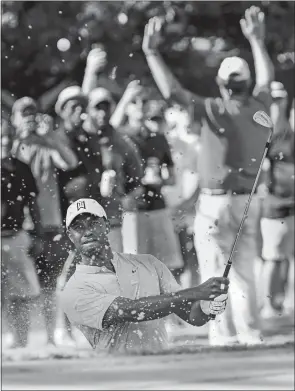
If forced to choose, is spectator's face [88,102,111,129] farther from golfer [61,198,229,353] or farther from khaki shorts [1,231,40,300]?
golfer [61,198,229,353]

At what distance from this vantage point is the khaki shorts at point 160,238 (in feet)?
6.25

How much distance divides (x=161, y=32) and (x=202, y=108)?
273 millimetres

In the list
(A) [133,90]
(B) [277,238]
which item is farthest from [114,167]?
(B) [277,238]

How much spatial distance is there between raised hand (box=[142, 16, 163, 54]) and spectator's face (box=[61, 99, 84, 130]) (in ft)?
0.83

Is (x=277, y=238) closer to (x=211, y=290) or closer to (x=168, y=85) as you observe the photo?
(x=168, y=85)

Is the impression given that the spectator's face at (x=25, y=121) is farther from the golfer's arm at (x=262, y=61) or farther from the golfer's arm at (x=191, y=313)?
the golfer's arm at (x=191, y=313)

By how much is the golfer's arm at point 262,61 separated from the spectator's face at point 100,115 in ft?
1.36

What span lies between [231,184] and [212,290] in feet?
2.20

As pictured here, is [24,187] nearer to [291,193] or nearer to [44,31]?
[44,31]

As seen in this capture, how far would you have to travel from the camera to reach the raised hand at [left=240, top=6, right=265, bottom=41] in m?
2.30

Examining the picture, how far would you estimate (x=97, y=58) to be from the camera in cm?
226

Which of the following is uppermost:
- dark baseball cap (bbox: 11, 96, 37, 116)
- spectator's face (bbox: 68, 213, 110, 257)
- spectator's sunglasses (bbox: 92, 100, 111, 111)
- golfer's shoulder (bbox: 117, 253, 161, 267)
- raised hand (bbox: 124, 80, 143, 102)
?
raised hand (bbox: 124, 80, 143, 102)

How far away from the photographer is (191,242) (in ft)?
6.75

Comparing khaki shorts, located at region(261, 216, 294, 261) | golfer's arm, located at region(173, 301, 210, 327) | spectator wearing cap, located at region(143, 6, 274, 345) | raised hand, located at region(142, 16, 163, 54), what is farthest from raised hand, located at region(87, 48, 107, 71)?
golfer's arm, located at region(173, 301, 210, 327)
